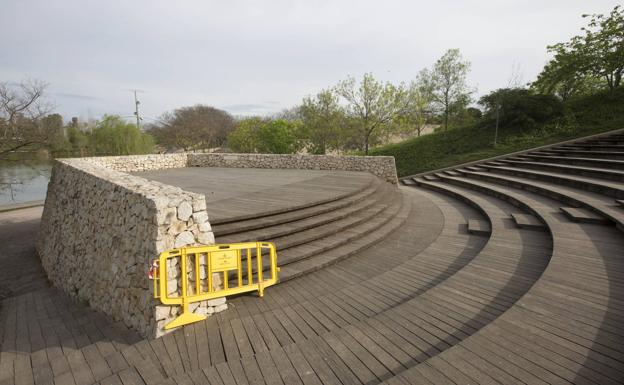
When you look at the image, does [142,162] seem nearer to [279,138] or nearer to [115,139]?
[279,138]

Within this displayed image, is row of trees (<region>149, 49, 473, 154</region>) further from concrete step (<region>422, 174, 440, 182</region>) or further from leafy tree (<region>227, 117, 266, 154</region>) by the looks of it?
concrete step (<region>422, 174, 440, 182</region>)

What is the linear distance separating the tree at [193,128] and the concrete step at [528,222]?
38948 mm

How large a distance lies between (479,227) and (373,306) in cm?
420

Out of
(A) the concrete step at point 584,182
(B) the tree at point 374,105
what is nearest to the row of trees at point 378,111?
(B) the tree at point 374,105

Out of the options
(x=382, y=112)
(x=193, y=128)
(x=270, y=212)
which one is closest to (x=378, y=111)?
(x=382, y=112)

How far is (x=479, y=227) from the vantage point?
6254 millimetres

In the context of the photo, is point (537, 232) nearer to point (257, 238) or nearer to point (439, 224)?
point (439, 224)

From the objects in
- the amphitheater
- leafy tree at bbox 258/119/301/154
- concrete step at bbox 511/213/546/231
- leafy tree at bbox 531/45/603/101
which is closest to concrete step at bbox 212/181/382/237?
the amphitheater

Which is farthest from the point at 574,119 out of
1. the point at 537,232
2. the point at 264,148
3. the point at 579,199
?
the point at 264,148

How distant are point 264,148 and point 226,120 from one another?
24.5 m

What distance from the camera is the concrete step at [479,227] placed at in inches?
237

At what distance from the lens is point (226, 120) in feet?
167

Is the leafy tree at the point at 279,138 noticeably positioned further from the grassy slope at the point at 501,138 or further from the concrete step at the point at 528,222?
the concrete step at the point at 528,222

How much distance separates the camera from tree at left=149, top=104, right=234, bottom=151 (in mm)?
37875
